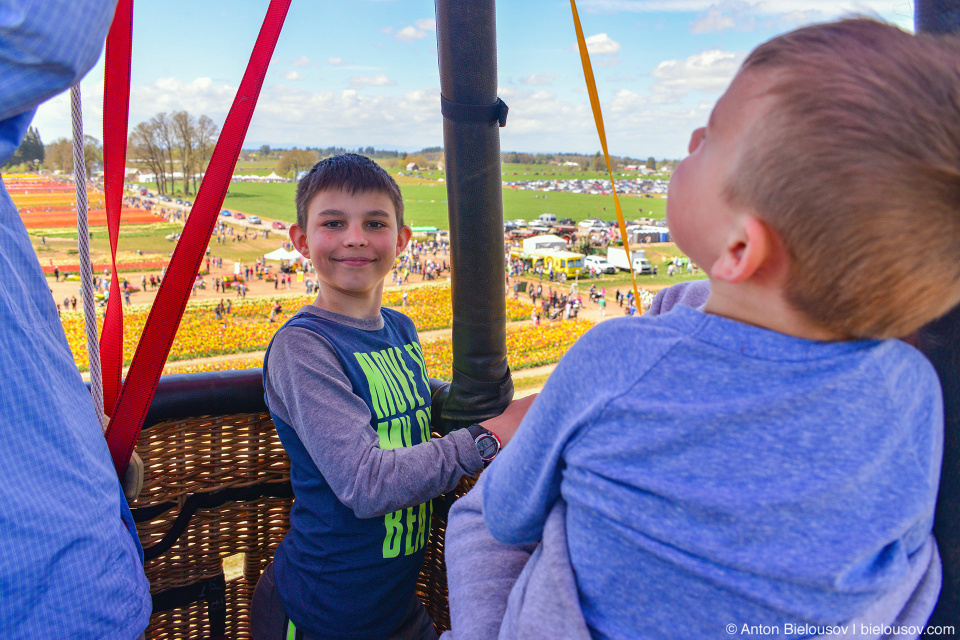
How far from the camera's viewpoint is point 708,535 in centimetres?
39

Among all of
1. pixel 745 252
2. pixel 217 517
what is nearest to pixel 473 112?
pixel 745 252

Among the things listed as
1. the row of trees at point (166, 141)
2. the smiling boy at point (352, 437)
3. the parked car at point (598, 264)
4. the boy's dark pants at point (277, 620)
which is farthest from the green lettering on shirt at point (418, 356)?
the parked car at point (598, 264)

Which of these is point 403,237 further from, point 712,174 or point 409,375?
point 712,174

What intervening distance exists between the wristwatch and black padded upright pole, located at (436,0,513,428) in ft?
0.28

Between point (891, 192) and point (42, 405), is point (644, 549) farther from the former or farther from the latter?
point (42, 405)

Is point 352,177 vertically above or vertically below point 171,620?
above

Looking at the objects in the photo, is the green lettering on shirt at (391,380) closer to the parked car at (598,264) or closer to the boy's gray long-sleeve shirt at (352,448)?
the boy's gray long-sleeve shirt at (352,448)

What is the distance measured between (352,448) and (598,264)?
536 inches

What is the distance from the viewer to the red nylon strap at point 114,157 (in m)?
0.75

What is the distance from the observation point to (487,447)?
2.76ft

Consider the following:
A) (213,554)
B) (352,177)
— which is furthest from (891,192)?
(213,554)

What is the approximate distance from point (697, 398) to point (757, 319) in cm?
7

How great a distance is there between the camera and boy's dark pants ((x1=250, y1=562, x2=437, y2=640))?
0.93 m

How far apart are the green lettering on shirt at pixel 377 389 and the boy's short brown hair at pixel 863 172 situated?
616 millimetres
